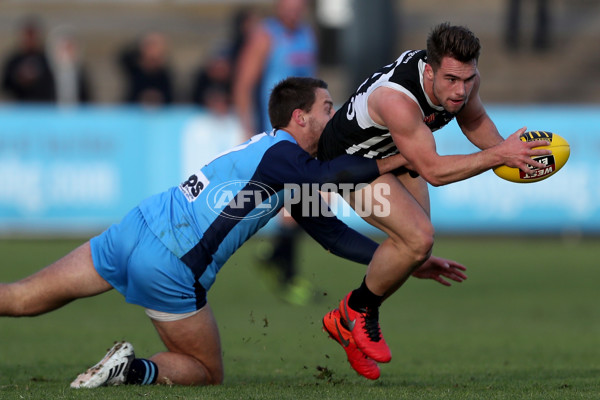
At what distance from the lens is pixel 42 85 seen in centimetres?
1752

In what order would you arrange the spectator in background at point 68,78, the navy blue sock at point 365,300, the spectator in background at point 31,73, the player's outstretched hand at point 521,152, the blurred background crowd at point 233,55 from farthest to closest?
the spectator in background at point 68,78 < the spectator in background at point 31,73 < the blurred background crowd at point 233,55 < the navy blue sock at point 365,300 < the player's outstretched hand at point 521,152

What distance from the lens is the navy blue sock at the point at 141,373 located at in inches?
233

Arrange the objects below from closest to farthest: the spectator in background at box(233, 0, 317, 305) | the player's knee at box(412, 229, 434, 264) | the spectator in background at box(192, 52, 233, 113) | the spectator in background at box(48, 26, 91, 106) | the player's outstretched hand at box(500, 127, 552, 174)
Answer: the player's outstretched hand at box(500, 127, 552, 174) < the player's knee at box(412, 229, 434, 264) < the spectator in background at box(233, 0, 317, 305) < the spectator in background at box(192, 52, 233, 113) < the spectator in background at box(48, 26, 91, 106)

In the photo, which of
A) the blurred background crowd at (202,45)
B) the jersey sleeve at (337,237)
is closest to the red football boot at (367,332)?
the jersey sleeve at (337,237)

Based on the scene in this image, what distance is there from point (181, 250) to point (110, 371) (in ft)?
2.59

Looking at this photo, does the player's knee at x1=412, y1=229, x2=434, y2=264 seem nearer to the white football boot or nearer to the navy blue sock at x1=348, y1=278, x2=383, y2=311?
the navy blue sock at x1=348, y1=278, x2=383, y2=311

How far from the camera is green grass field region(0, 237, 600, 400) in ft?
19.3

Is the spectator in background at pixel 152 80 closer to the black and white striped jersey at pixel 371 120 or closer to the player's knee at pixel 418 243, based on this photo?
the black and white striped jersey at pixel 371 120

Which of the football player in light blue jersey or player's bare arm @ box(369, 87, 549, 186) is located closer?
player's bare arm @ box(369, 87, 549, 186)

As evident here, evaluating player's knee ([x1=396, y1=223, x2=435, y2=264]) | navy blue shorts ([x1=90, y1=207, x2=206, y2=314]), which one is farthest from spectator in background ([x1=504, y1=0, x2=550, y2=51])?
navy blue shorts ([x1=90, y1=207, x2=206, y2=314])

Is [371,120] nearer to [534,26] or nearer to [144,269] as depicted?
[144,269]

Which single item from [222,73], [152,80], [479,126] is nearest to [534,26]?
[222,73]

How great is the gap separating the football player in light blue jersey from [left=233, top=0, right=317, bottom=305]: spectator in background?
427 cm

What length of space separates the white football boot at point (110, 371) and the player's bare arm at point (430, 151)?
1.95 meters
